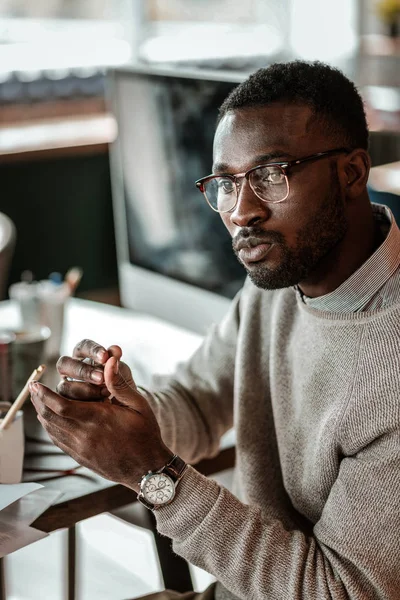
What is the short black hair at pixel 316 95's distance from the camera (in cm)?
104

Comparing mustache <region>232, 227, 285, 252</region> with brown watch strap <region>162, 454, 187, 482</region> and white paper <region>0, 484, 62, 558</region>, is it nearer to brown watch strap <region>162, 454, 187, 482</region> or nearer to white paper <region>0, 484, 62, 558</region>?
brown watch strap <region>162, 454, 187, 482</region>

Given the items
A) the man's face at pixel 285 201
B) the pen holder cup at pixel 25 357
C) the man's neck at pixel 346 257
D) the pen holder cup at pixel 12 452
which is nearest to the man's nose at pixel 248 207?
the man's face at pixel 285 201

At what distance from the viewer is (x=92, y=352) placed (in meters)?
1.08

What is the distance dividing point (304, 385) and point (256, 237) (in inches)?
8.2

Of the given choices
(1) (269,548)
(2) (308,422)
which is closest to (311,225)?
(2) (308,422)

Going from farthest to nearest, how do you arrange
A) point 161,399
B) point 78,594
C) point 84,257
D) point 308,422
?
point 84,257
point 78,594
point 161,399
point 308,422

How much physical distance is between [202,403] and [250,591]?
42 centimetres

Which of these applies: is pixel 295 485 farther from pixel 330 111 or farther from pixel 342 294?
pixel 330 111

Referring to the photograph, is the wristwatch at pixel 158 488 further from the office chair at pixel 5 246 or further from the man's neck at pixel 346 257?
the office chair at pixel 5 246

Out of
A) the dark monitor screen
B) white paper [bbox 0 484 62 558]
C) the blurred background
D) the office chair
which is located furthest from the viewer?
the blurred background

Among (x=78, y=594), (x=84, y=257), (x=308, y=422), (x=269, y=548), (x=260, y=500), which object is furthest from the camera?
(x=84, y=257)

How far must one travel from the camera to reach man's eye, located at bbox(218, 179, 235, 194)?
109 cm

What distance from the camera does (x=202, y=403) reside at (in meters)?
1.38

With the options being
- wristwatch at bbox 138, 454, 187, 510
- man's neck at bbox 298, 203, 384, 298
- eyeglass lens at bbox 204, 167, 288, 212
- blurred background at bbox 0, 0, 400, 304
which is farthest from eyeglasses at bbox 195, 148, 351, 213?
blurred background at bbox 0, 0, 400, 304
